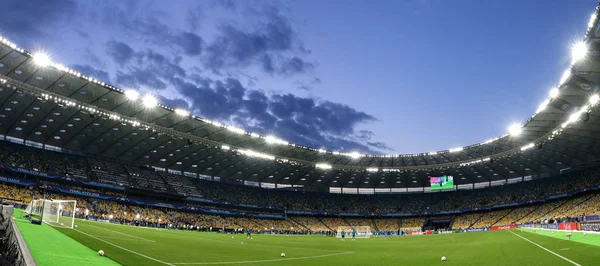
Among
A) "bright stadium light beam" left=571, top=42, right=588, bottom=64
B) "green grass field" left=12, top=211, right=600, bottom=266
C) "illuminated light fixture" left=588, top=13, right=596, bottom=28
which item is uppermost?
"illuminated light fixture" left=588, top=13, right=596, bottom=28

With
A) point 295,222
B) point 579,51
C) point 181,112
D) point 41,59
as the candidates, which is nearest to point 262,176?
point 295,222

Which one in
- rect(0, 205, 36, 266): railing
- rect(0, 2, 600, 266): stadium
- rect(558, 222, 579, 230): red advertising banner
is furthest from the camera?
rect(0, 2, 600, 266): stadium

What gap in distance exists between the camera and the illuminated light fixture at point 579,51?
94.5 ft

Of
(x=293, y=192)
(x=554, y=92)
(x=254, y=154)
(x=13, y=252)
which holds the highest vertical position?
(x=554, y=92)

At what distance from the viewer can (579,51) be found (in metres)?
29.4

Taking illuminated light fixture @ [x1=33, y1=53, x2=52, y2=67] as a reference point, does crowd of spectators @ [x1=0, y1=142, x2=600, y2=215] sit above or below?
below

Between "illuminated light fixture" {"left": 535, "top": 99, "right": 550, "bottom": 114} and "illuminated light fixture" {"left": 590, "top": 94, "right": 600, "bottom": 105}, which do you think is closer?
"illuminated light fixture" {"left": 590, "top": 94, "right": 600, "bottom": 105}

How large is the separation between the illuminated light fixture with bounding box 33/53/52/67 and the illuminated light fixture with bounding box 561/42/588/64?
43.0m

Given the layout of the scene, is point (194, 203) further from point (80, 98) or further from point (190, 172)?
point (80, 98)

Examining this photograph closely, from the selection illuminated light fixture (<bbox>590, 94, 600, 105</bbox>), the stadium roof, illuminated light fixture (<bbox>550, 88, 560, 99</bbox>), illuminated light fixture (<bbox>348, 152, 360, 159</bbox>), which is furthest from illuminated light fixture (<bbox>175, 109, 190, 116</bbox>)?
illuminated light fixture (<bbox>590, 94, 600, 105</bbox>)

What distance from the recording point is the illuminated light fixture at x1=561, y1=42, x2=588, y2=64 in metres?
28.8

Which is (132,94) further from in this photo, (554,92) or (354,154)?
(554,92)

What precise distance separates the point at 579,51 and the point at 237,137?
42521mm

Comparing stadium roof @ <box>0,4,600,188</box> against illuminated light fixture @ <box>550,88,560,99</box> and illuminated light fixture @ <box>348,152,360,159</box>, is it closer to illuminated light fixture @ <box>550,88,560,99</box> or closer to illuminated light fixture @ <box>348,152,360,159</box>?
illuminated light fixture @ <box>550,88,560,99</box>
